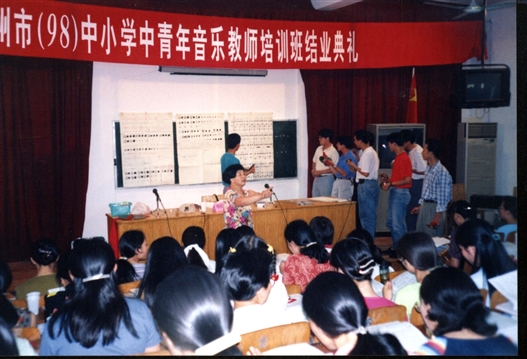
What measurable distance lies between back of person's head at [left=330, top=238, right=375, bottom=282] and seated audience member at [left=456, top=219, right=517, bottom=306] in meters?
0.51

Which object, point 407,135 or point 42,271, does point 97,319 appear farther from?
point 407,135

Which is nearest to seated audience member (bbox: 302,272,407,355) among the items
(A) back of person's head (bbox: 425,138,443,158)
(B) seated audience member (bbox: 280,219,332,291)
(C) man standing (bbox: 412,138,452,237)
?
(B) seated audience member (bbox: 280,219,332,291)

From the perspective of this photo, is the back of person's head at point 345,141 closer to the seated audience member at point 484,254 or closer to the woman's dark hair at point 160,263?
the seated audience member at point 484,254

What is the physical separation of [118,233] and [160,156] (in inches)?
59.4

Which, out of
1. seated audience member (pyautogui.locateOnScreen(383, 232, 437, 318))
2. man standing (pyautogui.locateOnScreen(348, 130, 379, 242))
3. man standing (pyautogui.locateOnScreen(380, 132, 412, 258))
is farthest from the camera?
man standing (pyautogui.locateOnScreen(348, 130, 379, 242))

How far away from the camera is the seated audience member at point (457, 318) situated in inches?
60.9

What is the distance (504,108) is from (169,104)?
447 cm

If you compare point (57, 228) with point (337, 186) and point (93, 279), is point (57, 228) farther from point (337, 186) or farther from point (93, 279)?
point (93, 279)

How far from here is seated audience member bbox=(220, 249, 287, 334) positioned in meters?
2.05

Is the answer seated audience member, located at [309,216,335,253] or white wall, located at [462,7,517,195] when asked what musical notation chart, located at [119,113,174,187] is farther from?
white wall, located at [462,7,517,195]

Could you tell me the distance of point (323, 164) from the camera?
6.09 metres

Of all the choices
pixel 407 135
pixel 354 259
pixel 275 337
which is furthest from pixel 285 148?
pixel 275 337

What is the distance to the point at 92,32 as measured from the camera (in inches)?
177
